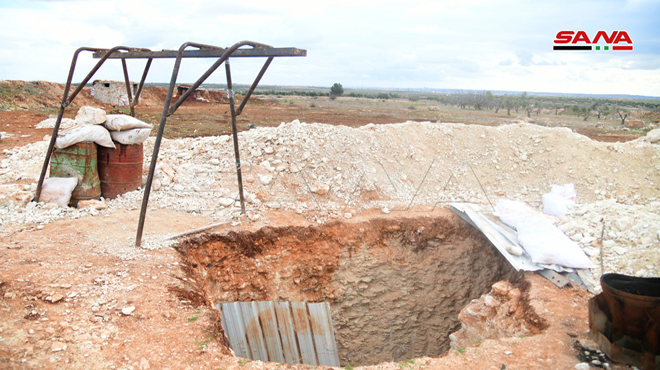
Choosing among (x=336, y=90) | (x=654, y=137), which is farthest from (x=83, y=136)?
(x=336, y=90)

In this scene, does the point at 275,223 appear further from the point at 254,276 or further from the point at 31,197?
the point at 31,197

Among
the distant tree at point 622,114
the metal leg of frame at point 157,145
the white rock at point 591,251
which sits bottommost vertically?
the white rock at point 591,251

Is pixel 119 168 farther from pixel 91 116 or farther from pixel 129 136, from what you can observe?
pixel 91 116

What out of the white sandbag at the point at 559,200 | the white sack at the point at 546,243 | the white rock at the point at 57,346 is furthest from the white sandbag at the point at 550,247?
the white rock at the point at 57,346

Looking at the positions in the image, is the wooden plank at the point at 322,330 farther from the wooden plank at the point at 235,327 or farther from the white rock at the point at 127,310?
the white rock at the point at 127,310

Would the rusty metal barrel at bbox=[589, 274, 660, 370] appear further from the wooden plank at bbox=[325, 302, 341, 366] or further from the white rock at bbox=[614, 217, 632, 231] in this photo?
the wooden plank at bbox=[325, 302, 341, 366]

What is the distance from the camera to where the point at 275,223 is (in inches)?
246

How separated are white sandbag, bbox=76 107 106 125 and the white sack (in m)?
6.79

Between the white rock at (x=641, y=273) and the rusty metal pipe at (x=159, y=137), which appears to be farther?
the rusty metal pipe at (x=159, y=137)

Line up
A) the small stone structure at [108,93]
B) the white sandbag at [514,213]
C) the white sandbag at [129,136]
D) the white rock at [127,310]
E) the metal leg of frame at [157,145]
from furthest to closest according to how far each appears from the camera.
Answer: the small stone structure at [108,93] < the white sandbag at [129,136] < the white sandbag at [514,213] < the metal leg of frame at [157,145] < the white rock at [127,310]

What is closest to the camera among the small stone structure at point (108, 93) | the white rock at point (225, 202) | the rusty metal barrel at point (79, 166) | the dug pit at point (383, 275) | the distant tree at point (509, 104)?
the rusty metal barrel at point (79, 166)

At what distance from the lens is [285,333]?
623 centimetres

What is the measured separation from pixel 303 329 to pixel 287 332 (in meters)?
0.27

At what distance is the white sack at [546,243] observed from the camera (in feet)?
15.7
